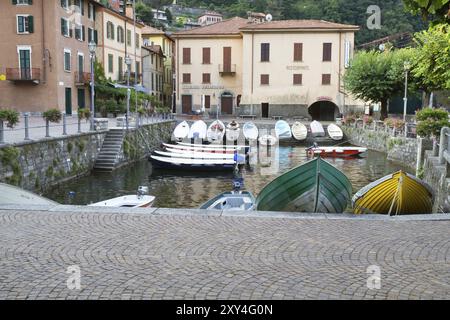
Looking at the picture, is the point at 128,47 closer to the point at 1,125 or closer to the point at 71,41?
the point at 71,41

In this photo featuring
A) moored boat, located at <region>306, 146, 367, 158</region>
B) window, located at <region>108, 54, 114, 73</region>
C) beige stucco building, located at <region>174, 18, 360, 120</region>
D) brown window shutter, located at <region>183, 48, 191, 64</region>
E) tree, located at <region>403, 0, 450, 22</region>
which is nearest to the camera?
tree, located at <region>403, 0, 450, 22</region>

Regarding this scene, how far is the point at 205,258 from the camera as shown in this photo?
6520 millimetres

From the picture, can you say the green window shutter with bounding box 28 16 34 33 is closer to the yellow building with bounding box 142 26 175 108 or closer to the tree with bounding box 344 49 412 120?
the tree with bounding box 344 49 412 120

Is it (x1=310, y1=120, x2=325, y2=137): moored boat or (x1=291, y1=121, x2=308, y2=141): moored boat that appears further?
(x1=310, y1=120, x2=325, y2=137): moored boat

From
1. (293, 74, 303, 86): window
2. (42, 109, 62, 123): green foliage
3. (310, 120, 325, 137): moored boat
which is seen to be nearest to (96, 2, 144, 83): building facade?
(310, 120, 325, 137): moored boat

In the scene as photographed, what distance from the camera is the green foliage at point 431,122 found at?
65.3 ft

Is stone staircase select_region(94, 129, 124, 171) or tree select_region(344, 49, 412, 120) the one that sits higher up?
tree select_region(344, 49, 412, 120)

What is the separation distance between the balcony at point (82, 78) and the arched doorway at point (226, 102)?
57.1 feet

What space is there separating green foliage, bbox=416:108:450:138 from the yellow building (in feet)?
154

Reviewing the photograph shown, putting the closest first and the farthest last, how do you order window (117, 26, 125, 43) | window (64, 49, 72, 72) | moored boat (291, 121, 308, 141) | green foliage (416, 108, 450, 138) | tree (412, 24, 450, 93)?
1. tree (412, 24, 450, 93)
2. green foliage (416, 108, 450, 138)
3. window (64, 49, 72, 72)
4. moored boat (291, 121, 308, 141)
5. window (117, 26, 125, 43)

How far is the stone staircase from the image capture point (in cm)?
2530

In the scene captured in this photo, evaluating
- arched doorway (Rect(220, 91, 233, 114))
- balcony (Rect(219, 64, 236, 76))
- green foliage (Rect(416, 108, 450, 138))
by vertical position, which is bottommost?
green foliage (Rect(416, 108, 450, 138))

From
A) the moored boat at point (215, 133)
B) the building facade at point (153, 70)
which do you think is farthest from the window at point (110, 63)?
the moored boat at point (215, 133)
